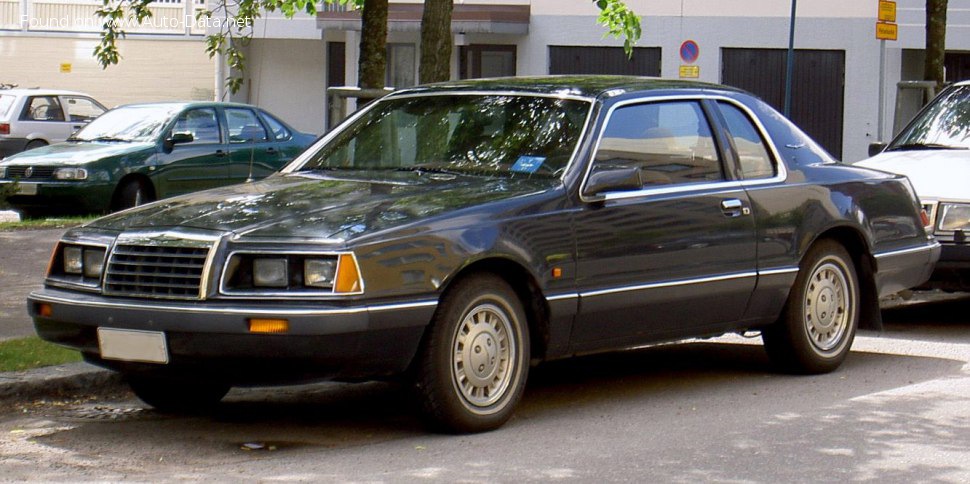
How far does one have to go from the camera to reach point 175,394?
24.1ft

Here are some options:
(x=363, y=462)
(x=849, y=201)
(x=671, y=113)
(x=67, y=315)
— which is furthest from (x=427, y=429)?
(x=849, y=201)

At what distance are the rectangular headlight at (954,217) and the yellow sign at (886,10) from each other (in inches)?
249

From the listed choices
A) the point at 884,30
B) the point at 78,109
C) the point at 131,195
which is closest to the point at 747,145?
the point at 884,30

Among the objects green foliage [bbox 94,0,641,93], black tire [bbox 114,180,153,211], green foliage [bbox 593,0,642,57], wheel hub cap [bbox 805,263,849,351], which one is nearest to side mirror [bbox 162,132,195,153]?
black tire [bbox 114,180,153,211]

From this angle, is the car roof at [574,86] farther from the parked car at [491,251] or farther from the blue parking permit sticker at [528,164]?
the blue parking permit sticker at [528,164]

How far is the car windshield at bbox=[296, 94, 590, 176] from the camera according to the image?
7.40m

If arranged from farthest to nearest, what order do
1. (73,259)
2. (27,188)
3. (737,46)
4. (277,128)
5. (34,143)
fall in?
(737,46)
(34,143)
(277,128)
(27,188)
(73,259)

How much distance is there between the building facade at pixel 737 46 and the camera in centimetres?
2958

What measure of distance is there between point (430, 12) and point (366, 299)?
6.58 metres

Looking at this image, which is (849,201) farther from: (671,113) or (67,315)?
(67,315)

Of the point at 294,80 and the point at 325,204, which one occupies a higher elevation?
the point at 294,80

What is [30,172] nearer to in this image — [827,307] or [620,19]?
[620,19]

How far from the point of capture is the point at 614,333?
7371 mm

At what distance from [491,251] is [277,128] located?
1282 centimetres
